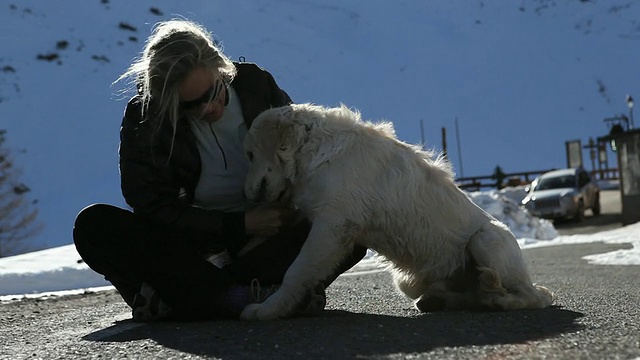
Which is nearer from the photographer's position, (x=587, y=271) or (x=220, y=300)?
(x=220, y=300)

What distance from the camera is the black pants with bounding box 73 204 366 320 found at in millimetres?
4387

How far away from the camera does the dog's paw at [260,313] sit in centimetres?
412

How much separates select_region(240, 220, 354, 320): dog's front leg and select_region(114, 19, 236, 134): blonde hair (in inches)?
36.3

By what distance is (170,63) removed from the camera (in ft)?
13.9

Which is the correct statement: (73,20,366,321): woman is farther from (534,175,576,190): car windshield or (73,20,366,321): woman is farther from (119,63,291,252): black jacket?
(534,175,576,190): car windshield

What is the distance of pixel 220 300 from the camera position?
436 cm

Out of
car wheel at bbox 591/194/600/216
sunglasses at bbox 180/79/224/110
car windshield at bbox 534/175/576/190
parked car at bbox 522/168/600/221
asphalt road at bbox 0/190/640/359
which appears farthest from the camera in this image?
car wheel at bbox 591/194/600/216

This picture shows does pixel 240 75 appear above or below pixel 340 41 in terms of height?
below

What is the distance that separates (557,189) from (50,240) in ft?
69.9

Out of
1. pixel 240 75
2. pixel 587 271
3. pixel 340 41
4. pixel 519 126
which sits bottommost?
pixel 587 271

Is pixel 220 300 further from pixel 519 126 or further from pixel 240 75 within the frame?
pixel 519 126

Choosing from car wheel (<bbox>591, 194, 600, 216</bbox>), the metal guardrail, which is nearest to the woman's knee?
car wheel (<bbox>591, 194, 600, 216</bbox>)

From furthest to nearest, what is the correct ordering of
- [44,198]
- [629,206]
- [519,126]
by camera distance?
[519,126] < [44,198] < [629,206]

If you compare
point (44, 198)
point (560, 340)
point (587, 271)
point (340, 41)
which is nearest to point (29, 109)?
point (44, 198)
